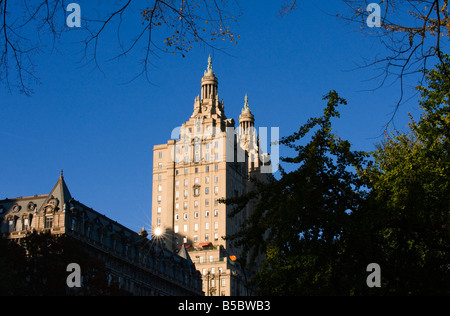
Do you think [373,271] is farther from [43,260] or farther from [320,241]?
[43,260]

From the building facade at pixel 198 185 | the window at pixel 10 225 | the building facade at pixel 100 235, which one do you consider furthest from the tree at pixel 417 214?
the building facade at pixel 198 185

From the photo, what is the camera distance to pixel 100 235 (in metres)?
107

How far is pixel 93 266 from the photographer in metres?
74.2

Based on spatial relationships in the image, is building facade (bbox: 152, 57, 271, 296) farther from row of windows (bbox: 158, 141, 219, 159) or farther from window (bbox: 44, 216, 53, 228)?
window (bbox: 44, 216, 53, 228)

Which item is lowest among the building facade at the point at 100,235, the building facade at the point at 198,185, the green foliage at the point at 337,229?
the green foliage at the point at 337,229

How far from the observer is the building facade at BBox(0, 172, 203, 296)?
330 feet

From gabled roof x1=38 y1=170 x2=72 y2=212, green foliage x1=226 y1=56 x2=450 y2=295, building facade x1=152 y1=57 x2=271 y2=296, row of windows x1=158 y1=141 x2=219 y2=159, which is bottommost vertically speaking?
green foliage x1=226 y1=56 x2=450 y2=295

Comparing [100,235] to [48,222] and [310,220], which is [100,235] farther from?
[310,220]

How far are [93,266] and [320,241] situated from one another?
4871 cm

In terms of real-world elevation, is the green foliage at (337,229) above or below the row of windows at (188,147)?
below

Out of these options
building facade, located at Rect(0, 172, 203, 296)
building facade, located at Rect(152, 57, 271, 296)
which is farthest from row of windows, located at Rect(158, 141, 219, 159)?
building facade, located at Rect(0, 172, 203, 296)

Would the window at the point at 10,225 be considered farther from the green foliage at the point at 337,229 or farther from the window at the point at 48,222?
the green foliage at the point at 337,229

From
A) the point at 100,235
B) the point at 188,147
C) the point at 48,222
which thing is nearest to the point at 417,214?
the point at 48,222

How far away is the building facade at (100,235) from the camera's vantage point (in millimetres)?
100500
